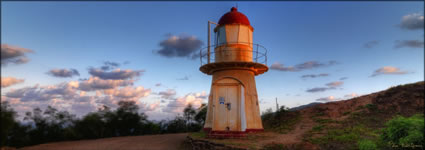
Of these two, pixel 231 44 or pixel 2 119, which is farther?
pixel 231 44

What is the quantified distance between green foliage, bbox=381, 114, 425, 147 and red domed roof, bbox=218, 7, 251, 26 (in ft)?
30.5

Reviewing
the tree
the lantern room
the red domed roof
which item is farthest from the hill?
the tree

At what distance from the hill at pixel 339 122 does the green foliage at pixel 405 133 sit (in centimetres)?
185

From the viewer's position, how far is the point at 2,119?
10.4 feet

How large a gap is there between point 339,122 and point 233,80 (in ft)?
21.4

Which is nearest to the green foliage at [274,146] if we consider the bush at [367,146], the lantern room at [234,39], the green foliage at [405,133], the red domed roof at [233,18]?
the bush at [367,146]

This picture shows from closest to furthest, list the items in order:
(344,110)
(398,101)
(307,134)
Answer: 1. (307,134)
2. (398,101)
3. (344,110)

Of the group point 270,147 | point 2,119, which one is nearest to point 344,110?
point 270,147

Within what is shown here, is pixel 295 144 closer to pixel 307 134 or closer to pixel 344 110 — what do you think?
pixel 307 134

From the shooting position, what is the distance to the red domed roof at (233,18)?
14.9 m

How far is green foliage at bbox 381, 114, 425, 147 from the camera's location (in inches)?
280

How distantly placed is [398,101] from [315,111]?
15.9ft

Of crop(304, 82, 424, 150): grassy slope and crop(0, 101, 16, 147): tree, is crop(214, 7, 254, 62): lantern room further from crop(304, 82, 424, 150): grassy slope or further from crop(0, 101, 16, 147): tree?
crop(0, 101, 16, 147): tree

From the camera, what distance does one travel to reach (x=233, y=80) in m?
14.2
